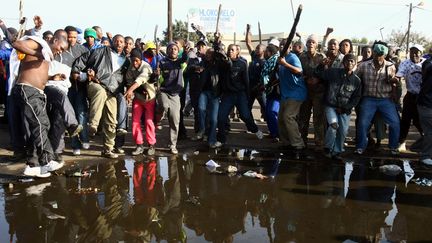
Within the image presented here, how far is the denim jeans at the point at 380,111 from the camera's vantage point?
22.4ft

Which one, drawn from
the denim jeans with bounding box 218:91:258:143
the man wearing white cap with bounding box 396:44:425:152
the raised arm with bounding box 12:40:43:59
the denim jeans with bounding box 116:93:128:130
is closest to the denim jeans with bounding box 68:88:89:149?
the denim jeans with bounding box 116:93:128:130

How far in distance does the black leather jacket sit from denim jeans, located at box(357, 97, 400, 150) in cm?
396

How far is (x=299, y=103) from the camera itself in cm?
703

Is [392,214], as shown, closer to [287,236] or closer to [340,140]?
[287,236]

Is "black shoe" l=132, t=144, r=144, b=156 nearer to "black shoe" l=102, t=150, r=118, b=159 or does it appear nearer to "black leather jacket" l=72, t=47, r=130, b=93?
"black shoe" l=102, t=150, r=118, b=159

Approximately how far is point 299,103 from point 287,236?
3528 millimetres

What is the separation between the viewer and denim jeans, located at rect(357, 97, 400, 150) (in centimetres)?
682

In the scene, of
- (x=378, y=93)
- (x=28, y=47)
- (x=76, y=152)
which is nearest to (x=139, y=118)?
(x=76, y=152)

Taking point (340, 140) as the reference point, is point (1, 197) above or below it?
below

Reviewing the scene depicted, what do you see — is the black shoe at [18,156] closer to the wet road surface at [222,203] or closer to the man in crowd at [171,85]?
the wet road surface at [222,203]

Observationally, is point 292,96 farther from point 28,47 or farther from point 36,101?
point 28,47

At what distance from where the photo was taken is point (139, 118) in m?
7.00

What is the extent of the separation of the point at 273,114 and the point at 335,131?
153cm

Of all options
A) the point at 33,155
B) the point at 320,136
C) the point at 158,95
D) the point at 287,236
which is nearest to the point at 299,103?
the point at 320,136
